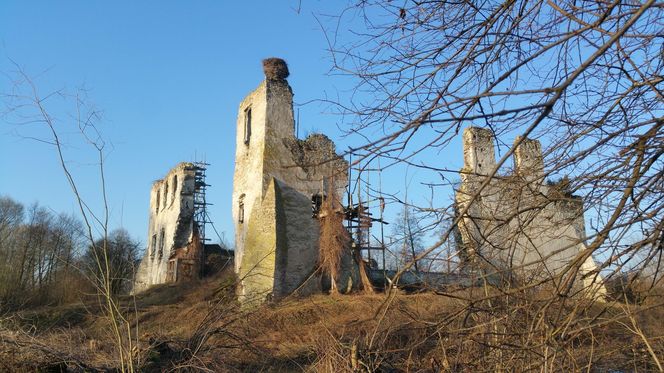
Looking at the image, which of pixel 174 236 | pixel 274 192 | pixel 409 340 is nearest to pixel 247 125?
pixel 274 192

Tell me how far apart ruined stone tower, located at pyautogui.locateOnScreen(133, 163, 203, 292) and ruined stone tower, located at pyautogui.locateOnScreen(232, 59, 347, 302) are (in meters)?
6.47

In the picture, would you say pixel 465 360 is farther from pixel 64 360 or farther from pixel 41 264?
pixel 41 264

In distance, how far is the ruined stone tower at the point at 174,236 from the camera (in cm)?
2520

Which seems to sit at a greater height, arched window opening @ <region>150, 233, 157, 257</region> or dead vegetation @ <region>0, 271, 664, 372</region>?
arched window opening @ <region>150, 233, 157, 257</region>

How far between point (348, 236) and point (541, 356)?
1365cm

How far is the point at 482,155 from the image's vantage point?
20.6 m

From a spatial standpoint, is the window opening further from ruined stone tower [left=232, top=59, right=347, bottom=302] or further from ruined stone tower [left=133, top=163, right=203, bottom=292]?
ruined stone tower [left=133, top=163, right=203, bottom=292]

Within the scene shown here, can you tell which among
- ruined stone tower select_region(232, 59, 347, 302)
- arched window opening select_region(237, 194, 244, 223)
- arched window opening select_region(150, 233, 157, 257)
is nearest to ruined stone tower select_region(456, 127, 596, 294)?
ruined stone tower select_region(232, 59, 347, 302)

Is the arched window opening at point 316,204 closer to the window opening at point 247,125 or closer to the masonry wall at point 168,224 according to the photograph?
the window opening at point 247,125

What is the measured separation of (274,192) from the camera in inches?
677

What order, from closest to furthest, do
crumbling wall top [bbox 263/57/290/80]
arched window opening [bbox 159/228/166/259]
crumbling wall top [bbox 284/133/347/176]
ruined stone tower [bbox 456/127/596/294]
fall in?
ruined stone tower [bbox 456/127/596/294], crumbling wall top [bbox 284/133/347/176], crumbling wall top [bbox 263/57/290/80], arched window opening [bbox 159/228/166/259]

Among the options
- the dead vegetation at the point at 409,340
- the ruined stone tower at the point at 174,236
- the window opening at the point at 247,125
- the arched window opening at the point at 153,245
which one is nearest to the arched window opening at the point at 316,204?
the window opening at the point at 247,125

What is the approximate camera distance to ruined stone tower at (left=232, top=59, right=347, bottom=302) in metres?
16.6

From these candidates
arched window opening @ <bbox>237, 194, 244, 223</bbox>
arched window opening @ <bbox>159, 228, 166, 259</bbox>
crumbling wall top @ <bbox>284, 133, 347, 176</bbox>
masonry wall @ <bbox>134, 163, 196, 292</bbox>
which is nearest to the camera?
crumbling wall top @ <bbox>284, 133, 347, 176</bbox>
